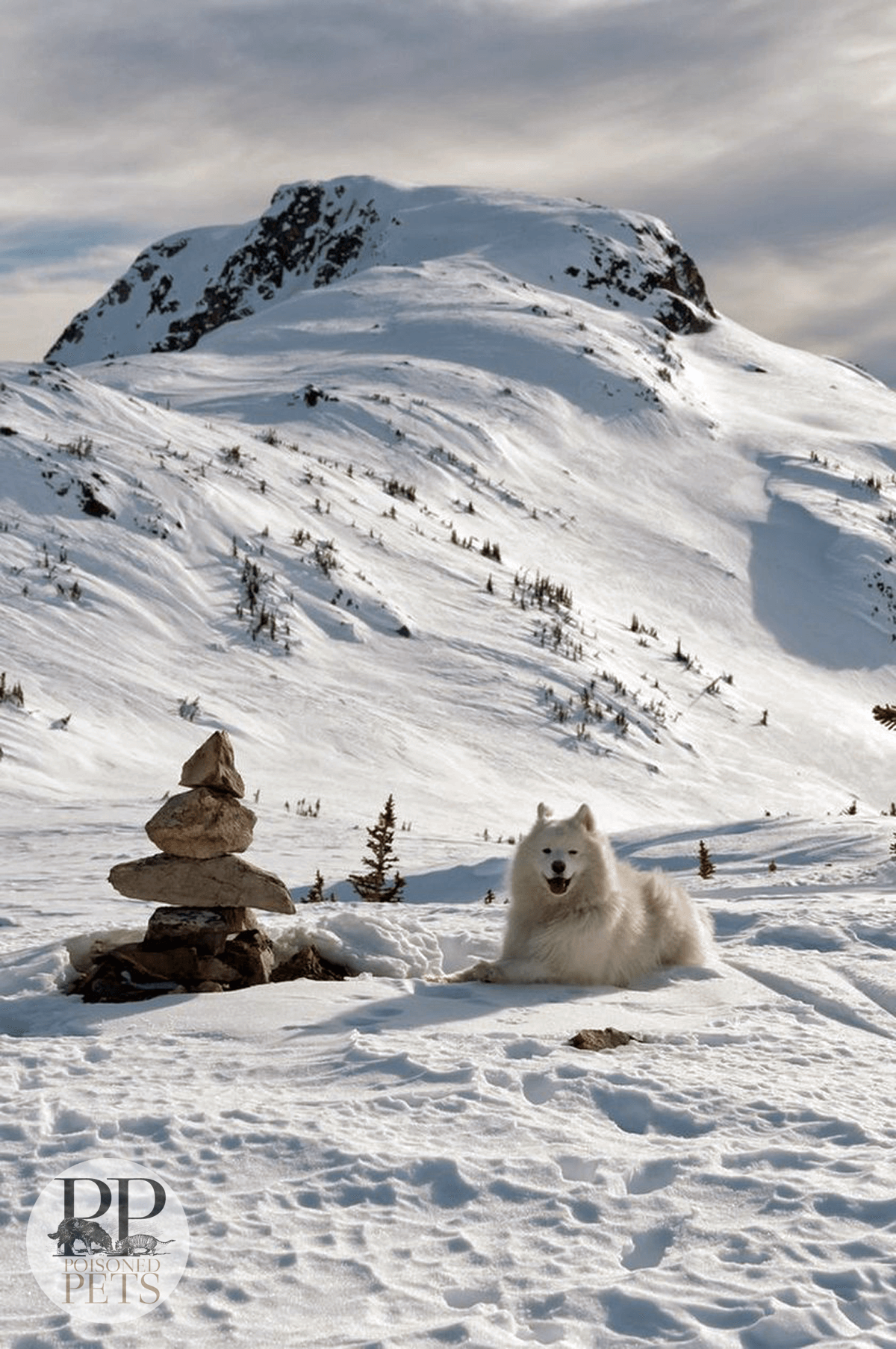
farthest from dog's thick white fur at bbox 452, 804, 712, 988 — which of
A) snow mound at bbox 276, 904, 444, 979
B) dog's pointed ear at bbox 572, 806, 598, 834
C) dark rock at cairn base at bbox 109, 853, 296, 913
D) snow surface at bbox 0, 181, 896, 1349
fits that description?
dark rock at cairn base at bbox 109, 853, 296, 913

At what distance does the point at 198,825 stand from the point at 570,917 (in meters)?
2.13

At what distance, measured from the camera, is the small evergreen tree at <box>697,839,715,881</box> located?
11.0 meters

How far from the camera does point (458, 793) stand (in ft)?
50.8

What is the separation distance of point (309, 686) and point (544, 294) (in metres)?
32.6

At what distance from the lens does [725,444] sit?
37.9 metres

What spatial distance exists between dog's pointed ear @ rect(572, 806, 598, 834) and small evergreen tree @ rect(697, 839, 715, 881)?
4278 millimetres

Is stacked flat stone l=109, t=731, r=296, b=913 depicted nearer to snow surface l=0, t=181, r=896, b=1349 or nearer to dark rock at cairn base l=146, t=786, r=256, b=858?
dark rock at cairn base l=146, t=786, r=256, b=858

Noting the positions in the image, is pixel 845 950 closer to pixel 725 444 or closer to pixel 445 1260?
pixel 445 1260

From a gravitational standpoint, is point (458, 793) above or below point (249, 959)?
above

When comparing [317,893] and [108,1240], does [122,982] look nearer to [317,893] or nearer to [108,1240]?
[108,1240]

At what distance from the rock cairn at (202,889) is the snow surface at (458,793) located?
497mm

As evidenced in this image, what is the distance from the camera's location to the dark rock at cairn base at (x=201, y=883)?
6.95 metres

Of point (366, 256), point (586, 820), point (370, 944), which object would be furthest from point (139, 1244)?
point (366, 256)

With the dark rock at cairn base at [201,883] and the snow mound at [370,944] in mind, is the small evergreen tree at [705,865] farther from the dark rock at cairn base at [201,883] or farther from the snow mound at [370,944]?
the dark rock at cairn base at [201,883]
